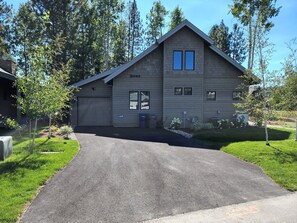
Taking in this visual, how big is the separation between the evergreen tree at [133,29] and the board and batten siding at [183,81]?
20.9 meters

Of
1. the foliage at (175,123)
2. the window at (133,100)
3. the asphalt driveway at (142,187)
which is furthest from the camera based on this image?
the window at (133,100)

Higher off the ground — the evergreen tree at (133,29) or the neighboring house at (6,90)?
the evergreen tree at (133,29)

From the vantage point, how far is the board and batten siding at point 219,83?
62.4 feet

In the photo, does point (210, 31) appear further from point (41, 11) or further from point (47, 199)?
point (47, 199)

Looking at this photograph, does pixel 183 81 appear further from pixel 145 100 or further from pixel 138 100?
pixel 138 100

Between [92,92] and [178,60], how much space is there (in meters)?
6.83

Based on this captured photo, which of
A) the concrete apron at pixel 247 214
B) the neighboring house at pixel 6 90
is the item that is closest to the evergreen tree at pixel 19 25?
the neighboring house at pixel 6 90

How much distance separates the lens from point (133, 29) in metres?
38.3

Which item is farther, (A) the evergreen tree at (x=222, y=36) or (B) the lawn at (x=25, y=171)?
(A) the evergreen tree at (x=222, y=36)

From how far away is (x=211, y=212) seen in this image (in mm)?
4605

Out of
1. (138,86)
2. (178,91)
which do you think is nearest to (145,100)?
(138,86)

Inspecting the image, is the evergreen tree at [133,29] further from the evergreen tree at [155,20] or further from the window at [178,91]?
the window at [178,91]

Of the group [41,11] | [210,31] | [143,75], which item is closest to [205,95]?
[143,75]

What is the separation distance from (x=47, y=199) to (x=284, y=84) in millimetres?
9261
